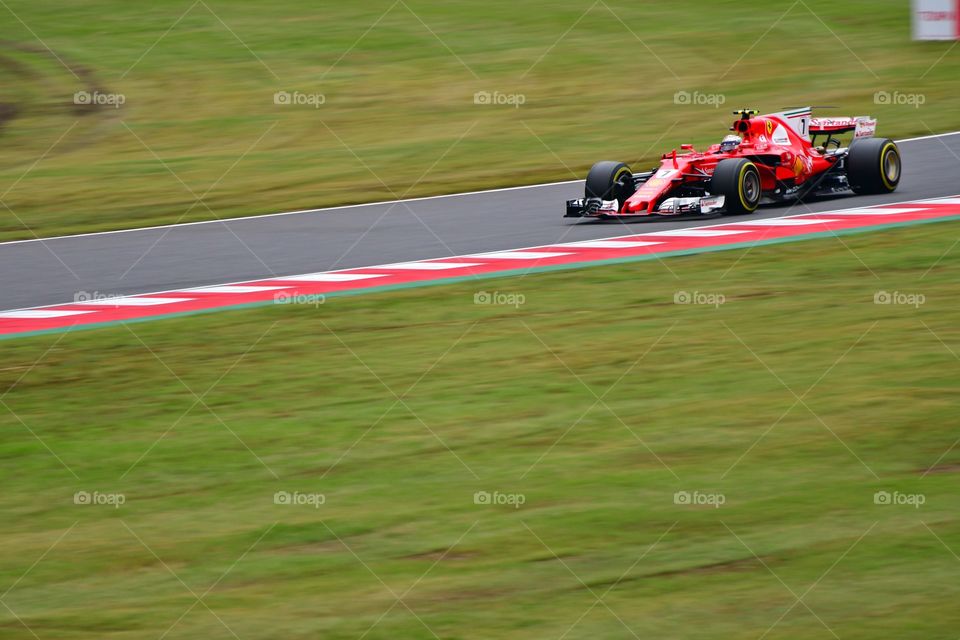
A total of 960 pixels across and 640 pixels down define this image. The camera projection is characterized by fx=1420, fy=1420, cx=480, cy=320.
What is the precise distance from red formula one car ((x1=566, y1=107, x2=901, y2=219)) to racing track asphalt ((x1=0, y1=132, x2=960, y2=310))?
7.3 inches

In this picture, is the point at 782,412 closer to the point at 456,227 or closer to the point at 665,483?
the point at 665,483

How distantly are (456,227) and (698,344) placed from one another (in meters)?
6.20

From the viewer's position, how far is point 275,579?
5859 millimetres

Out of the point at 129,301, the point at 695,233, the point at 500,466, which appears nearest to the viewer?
the point at 500,466

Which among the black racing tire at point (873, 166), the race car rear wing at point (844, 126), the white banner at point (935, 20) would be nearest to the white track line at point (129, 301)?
the race car rear wing at point (844, 126)

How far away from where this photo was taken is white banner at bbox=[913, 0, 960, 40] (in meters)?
25.8

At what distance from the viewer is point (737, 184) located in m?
14.6

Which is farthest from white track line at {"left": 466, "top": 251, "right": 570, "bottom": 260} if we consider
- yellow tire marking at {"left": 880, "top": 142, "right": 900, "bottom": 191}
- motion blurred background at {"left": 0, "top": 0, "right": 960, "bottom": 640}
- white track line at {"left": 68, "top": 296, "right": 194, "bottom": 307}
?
yellow tire marking at {"left": 880, "top": 142, "right": 900, "bottom": 191}

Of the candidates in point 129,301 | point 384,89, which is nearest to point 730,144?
point 129,301

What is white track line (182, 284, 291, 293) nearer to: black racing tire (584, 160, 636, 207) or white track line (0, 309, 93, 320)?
white track line (0, 309, 93, 320)

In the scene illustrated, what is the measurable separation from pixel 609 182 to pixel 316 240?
3.17 m

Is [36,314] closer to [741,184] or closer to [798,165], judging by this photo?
[741,184]

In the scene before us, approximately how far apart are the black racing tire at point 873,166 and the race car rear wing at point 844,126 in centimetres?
30

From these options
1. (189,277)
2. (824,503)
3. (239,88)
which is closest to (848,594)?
(824,503)
